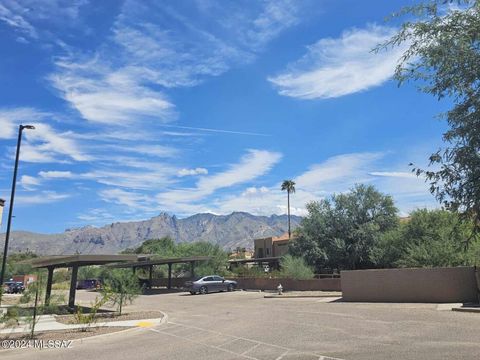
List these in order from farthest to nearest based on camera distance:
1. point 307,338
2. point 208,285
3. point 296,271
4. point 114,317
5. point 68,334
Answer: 1. point 208,285
2. point 296,271
3. point 114,317
4. point 68,334
5. point 307,338

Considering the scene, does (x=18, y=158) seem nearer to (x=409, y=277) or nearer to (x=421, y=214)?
(x=409, y=277)

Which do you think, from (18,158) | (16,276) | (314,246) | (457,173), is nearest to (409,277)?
(457,173)

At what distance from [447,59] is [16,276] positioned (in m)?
88.0

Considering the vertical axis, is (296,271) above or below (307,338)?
above

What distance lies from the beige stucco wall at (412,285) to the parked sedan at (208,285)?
16581mm

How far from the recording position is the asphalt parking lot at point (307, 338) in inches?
422

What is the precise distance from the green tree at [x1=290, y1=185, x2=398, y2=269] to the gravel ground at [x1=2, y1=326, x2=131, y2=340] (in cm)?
3154

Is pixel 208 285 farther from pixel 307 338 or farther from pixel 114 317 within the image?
pixel 307 338

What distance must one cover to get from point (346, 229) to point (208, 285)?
14.9 meters

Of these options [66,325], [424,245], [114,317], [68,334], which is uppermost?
[424,245]

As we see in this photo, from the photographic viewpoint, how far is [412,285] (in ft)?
76.9

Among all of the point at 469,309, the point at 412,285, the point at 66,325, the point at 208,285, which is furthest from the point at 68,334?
the point at 208,285

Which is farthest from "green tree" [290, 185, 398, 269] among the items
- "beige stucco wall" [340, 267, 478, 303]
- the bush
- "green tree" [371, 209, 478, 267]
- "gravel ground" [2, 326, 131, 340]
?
"gravel ground" [2, 326, 131, 340]

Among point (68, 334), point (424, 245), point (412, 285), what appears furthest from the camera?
point (424, 245)
